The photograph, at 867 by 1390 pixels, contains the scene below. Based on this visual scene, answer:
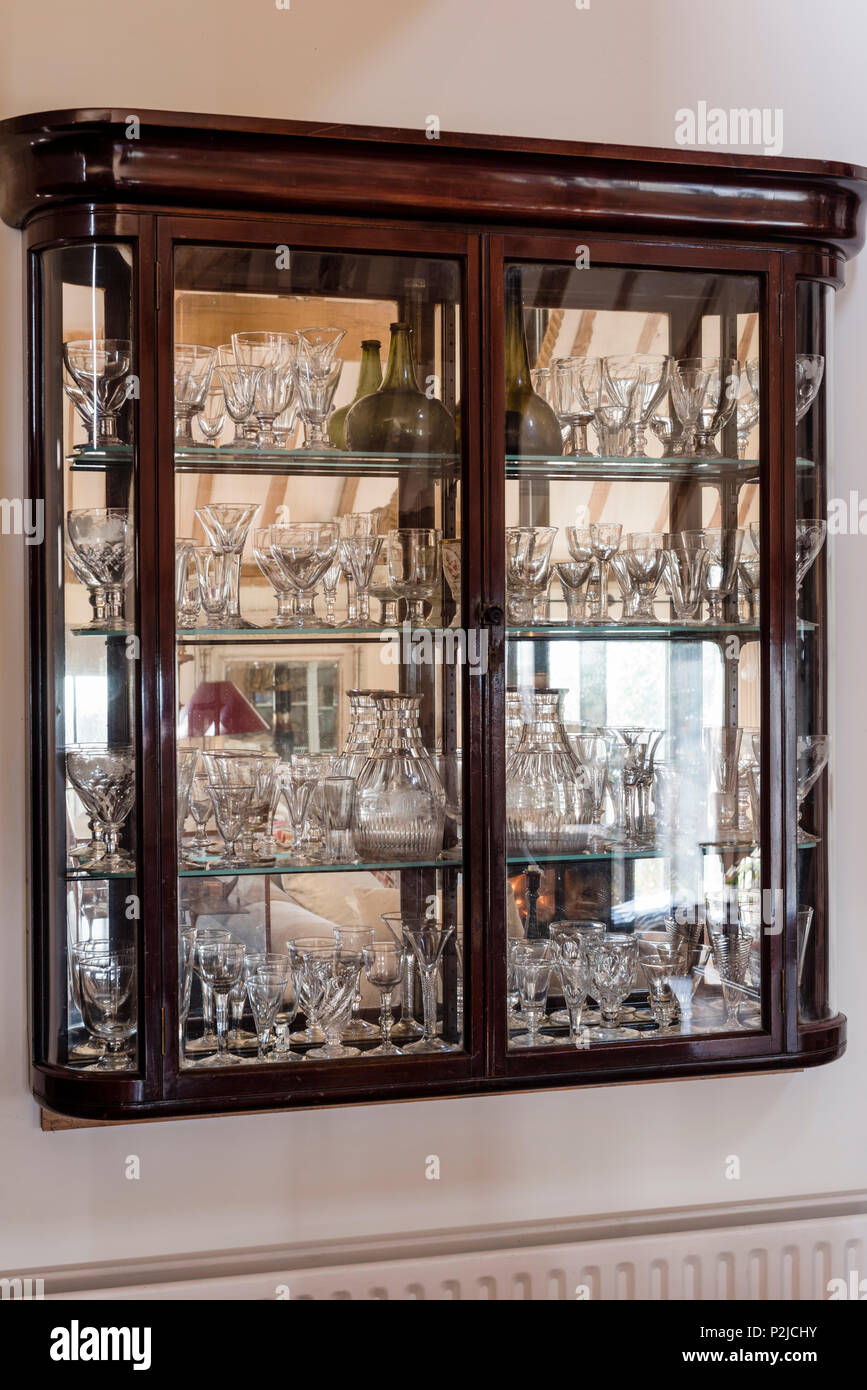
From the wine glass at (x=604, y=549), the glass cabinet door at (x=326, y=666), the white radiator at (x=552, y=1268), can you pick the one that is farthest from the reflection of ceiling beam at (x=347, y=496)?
the white radiator at (x=552, y=1268)

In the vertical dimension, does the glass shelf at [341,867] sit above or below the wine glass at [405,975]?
above

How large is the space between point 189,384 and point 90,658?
0.38m

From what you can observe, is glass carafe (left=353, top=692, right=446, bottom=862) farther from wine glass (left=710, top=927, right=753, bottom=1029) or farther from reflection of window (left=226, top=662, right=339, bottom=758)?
wine glass (left=710, top=927, right=753, bottom=1029)

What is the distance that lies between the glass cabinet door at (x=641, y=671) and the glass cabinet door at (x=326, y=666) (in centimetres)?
13

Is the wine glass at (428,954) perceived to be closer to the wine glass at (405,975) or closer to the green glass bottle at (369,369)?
the wine glass at (405,975)

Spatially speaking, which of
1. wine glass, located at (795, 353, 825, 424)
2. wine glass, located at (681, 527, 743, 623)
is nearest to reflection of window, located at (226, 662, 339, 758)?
wine glass, located at (681, 527, 743, 623)

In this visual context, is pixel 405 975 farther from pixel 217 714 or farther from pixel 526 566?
pixel 526 566

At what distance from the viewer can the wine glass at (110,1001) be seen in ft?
5.40

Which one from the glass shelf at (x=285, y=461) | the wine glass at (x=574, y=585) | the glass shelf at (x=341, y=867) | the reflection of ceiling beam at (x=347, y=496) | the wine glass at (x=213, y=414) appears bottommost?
the glass shelf at (x=341, y=867)

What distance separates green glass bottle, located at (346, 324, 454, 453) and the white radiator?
122 cm

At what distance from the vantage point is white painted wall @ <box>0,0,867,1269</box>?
1.84 metres

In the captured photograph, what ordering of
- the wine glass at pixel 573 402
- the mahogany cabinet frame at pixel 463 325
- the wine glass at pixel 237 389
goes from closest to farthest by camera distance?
the mahogany cabinet frame at pixel 463 325, the wine glass at pixel 237 389, the wine glass at pixel 573 402

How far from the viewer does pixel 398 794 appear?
1.77m

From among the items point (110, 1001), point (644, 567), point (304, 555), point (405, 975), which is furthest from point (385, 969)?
point (644, 567)
